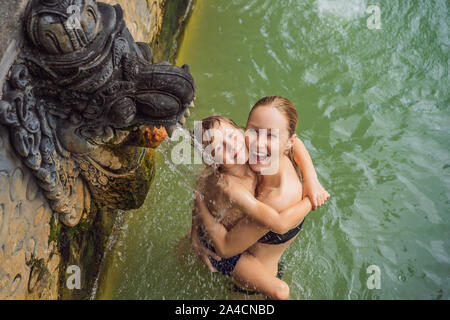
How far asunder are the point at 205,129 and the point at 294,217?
677mm

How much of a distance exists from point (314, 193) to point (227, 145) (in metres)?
0.63

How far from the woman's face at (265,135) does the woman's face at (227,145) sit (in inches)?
2.0

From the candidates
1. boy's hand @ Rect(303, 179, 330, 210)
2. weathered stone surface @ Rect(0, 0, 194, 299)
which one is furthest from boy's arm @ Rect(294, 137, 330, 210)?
weathered stone surface @ Rect(0, 0, 194, 299)

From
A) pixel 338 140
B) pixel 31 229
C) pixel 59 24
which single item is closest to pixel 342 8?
pixel 338 140

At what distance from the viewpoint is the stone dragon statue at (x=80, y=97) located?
137 cm

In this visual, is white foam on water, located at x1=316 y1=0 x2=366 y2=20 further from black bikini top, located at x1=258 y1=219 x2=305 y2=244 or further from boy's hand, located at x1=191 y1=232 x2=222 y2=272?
boy's hand, located at x1=191 y1=232 x2=222 y2=272

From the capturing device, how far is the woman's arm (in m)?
2.15

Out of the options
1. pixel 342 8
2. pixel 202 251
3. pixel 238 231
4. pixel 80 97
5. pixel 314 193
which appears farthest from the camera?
pixel 342 8

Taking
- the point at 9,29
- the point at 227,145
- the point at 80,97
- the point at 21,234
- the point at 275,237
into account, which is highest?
the point at 9,29

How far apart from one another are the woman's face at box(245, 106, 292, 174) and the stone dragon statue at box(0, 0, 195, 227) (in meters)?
0.47

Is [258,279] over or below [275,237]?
below

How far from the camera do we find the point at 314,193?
7.47 feet

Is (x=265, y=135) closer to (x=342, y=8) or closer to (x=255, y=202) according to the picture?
(x=255, y=202)
